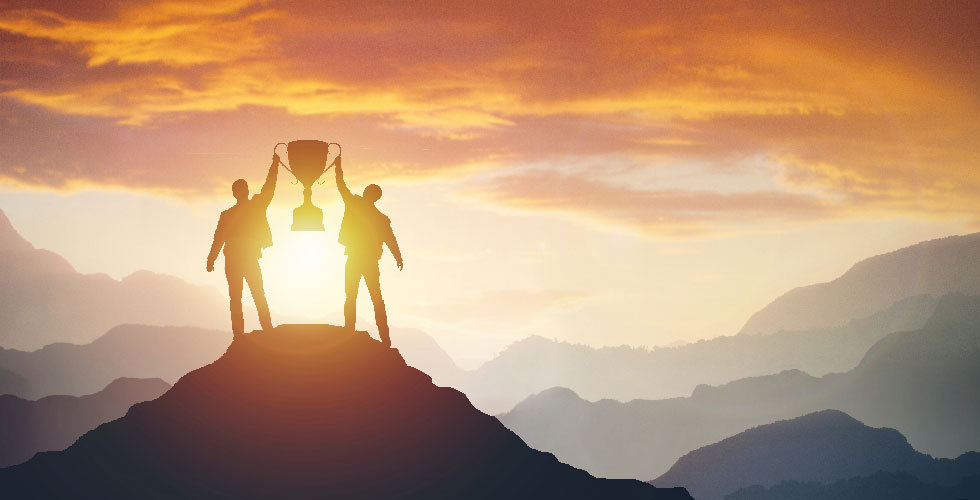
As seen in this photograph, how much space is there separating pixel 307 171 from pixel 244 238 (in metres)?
2.43

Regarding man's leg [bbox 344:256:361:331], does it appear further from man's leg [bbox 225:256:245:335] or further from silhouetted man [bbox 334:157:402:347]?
man's leg [bbox 225:256:245:335]

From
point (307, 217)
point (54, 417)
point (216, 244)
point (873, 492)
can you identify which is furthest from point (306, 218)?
point (873, 492)

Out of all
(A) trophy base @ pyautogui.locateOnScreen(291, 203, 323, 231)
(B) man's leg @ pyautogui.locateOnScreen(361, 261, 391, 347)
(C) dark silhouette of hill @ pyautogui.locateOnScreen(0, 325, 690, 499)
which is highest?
(A) trophy base @ pyautogui.locateOnScreen(291, 203, 323, 231)

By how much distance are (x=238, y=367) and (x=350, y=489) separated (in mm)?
4204

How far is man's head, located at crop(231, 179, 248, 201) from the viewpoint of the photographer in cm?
2230

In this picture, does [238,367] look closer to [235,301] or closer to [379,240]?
[235,301]

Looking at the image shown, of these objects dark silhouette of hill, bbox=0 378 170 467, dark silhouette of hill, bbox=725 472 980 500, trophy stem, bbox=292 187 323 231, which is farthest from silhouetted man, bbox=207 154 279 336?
dark silhouette of hill, bbox=725 472 980 500

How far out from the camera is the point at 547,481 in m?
25.3

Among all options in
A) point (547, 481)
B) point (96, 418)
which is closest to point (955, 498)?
point (96, 418)

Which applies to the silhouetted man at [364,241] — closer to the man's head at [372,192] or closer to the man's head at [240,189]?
the man's head at [372,192]

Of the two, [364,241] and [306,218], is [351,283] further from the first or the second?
[306,218]

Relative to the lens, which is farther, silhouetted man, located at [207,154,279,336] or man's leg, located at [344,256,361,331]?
man's leg, located at [344,256,361,331]

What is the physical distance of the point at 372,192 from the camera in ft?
75.5

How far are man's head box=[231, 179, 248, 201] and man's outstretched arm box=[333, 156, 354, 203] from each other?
7.18 ft
